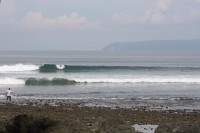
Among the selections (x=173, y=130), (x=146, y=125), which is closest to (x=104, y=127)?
(x=173, y=130)

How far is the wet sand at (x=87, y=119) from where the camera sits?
11.8 m

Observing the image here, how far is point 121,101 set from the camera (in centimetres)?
3019

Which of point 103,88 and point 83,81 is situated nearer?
point 103,88

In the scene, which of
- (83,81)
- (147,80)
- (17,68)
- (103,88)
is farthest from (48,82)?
(17,68)

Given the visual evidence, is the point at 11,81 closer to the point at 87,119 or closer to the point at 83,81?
the point at 83,81

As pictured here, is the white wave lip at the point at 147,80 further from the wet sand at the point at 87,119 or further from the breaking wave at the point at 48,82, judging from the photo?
the wet sand at the point at 87,119

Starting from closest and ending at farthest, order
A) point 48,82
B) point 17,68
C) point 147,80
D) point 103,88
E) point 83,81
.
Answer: point 103,88, point 48,82, point 83,81, point 147,80, point 17,68

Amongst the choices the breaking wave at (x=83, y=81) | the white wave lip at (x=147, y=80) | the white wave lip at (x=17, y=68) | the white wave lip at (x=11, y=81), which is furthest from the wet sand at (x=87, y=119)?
the white wave lip at (x=17, y=68)

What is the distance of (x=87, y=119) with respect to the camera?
19.1 m

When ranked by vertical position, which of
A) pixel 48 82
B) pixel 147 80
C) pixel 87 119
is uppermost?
pixel 147 80

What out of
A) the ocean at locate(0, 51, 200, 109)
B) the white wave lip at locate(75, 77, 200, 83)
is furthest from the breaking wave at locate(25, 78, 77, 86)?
the white wave lip at locate(75, 77, 200, 83)

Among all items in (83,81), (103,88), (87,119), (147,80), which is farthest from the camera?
(147,80)

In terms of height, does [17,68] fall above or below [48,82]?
above

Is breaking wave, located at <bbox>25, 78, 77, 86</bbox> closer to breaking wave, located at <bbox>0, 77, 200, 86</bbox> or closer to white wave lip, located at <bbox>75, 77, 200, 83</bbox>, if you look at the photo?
breaking wave, located at <bbox>0, 77, 200, 86</bbox>
